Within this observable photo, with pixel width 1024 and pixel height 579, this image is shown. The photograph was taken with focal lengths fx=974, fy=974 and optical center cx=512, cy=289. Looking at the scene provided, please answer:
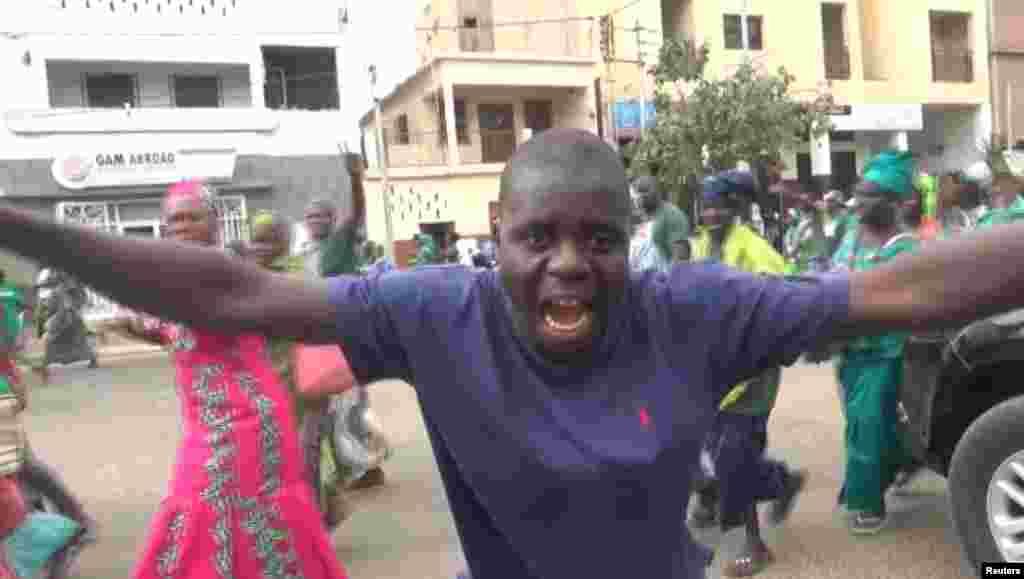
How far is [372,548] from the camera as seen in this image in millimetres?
4680

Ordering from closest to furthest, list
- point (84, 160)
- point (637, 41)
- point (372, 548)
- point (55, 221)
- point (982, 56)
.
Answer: point (55, 221) < point (372, 548) < point (84, 160) < point (637, 41) < point (982, 56)

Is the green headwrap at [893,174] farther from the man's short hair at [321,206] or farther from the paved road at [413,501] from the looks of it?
the man's short hair at [321,206]

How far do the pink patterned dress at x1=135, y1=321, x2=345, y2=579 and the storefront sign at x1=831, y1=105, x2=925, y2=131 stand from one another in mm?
23925

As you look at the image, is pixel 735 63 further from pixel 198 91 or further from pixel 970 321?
pixel 970 321

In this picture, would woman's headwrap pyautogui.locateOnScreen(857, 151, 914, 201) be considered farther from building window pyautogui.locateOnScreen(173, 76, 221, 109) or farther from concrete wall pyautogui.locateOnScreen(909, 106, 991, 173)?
concrete wall pyautogui.locateOnScreen(909, 106, 991, 173)

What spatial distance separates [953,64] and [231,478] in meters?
29.5

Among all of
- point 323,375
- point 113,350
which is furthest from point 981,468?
point 113,350

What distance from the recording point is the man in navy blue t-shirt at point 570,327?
1.31 m

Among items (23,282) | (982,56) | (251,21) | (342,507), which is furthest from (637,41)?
(342,507)

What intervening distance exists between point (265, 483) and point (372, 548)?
189cm

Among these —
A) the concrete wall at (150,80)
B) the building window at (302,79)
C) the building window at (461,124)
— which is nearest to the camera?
the concrete wall at (150,80)

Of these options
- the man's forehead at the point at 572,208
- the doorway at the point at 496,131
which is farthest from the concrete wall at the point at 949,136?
the man's forehead at the point at 572,208

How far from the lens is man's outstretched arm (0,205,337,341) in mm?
1258

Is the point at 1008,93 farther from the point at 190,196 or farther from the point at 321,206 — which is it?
the point at 190,196
